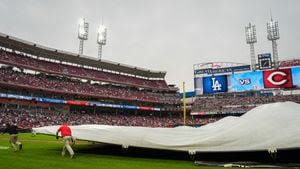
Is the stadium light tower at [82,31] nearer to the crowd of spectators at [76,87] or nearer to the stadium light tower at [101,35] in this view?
the stadium light tower at [101,35]

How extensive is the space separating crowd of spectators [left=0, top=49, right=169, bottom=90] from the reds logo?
3532 cm

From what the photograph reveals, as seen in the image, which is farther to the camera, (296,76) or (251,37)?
(251,37)

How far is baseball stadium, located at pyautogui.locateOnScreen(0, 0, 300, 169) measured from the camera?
998 cm

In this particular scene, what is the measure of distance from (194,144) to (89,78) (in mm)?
56664

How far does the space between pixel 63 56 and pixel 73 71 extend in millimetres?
4487

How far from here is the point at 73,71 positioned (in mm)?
63000

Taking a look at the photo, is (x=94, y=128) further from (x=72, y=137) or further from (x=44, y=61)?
(x=44, y=61)

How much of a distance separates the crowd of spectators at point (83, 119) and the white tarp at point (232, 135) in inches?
1375

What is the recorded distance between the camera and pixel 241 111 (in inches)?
2371

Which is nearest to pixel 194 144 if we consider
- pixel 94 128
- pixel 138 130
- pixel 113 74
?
pixel 138 130

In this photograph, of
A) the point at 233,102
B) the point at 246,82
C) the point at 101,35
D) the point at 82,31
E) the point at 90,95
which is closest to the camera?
the point at 246,82

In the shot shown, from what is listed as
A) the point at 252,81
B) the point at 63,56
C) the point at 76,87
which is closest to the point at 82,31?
the point at 63,56

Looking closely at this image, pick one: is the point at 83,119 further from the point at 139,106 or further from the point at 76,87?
the point at 139,106

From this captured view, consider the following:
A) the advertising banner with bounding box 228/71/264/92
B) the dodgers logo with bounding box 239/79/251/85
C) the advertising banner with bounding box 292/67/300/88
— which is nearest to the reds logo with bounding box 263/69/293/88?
the advertising banner with bounding box 292/67/300/88
